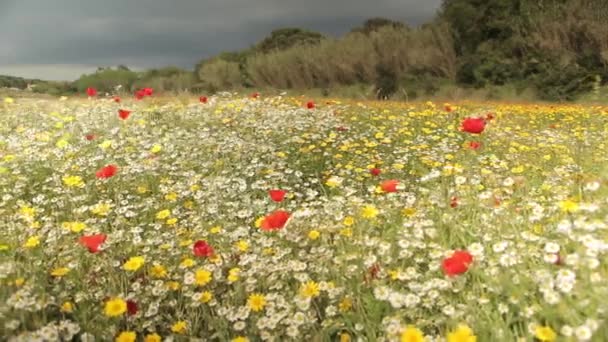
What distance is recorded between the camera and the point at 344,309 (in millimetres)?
2365

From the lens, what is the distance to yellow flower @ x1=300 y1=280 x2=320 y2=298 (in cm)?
233

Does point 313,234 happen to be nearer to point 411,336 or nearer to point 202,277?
point 202,277

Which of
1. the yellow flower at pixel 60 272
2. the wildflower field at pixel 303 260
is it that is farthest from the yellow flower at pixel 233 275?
the yellow flower at pixel 60 272

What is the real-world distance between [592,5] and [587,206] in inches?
707

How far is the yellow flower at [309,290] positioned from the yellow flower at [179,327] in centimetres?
53

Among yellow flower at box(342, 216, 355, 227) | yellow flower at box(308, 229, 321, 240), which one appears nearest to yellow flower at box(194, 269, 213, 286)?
yellow flower at box(308, 229, 321, 240)

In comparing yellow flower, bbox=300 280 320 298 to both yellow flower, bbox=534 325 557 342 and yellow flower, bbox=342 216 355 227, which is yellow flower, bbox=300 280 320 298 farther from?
yellow flower, bbox=534 325 557 342

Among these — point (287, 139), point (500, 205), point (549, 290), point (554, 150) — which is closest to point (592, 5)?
point (554, 150)

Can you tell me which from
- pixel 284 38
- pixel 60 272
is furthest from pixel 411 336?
pixel 284 38

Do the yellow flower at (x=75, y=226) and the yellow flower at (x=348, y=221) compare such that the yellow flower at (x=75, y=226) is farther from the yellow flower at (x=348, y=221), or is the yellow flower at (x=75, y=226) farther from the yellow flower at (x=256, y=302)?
the yellow flower at (x=348, y=221)

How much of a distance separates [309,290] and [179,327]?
1.93 feet

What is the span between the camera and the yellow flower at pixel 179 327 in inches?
90.6

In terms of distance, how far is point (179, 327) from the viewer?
7.59ft

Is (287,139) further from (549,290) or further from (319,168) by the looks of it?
(549,290)
